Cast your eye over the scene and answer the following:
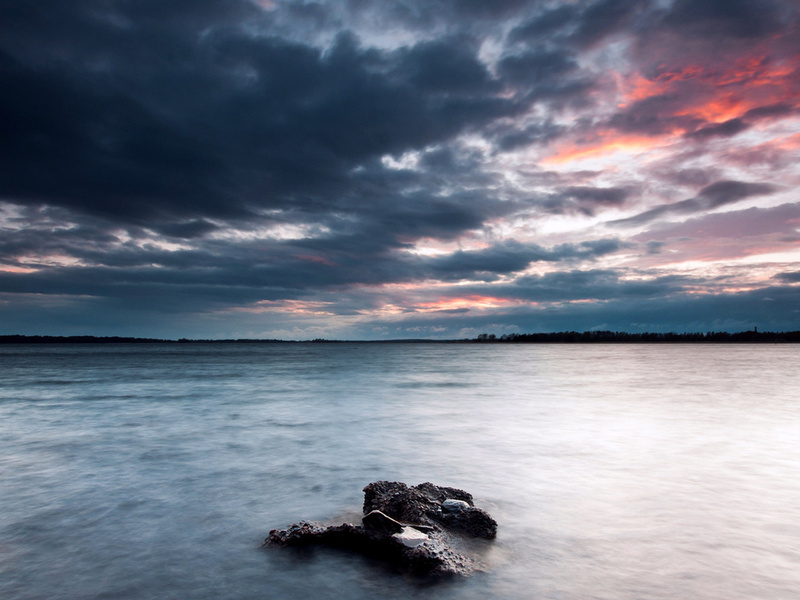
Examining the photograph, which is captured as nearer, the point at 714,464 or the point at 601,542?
the point at 601,542

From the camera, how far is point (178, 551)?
4.16 meters

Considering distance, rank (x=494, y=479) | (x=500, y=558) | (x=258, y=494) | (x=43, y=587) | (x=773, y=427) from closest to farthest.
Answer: (x=43, y=587) < (x=500, y=558) < (x=258, y=494) < (x=494, y=479) < (x=773, y=427)

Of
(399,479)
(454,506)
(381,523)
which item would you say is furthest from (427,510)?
(399,479)

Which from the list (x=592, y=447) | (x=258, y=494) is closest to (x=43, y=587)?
(x=258, y=494)

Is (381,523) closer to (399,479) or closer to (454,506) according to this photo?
(454,506)

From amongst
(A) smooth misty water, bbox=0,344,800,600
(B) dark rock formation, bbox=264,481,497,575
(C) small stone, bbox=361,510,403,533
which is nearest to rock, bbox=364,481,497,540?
(B) dark rock formation, bbox=264,481,497,575

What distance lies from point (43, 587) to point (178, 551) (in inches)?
38.4

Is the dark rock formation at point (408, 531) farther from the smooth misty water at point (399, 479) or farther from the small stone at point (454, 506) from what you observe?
the smooth misty water at point (399, 479)

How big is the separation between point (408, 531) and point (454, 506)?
28.8 inches

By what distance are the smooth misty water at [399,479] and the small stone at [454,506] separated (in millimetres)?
453

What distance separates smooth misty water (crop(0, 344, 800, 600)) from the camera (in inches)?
141

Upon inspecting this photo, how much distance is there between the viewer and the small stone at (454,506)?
436 centimetres

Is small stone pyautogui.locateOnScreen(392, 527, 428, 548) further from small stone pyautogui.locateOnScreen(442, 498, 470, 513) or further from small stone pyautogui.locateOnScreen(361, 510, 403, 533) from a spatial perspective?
small stone pyautogui.locateOnScreen(442, 498, 470, 513)

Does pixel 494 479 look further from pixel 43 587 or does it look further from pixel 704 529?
pixel 43 587
